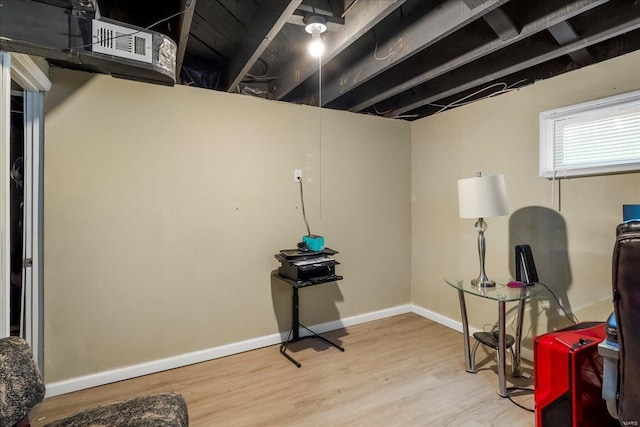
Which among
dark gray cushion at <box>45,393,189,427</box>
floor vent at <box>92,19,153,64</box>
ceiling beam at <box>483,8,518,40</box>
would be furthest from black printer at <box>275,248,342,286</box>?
ceiling beam at <box>483,8,518,40</box>

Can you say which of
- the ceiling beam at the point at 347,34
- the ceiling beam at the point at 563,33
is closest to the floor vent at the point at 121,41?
the ceiling beam at the point at 347,34

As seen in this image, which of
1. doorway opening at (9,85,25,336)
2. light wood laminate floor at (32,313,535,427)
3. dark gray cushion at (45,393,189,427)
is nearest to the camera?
dark gray cushion at (45,393,189,427)

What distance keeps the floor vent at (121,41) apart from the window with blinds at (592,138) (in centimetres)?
265

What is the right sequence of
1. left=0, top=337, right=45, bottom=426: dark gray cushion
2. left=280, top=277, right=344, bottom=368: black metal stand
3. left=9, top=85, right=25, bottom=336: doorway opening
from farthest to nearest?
left=280, top=277, right=344, bottom=368: black metal stand → left=9, top=85, right=25, bottom=336: doorway opening → left=0, top=337, right=45, bottom=426: dark gray cushion

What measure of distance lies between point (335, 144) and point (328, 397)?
2.13 metres

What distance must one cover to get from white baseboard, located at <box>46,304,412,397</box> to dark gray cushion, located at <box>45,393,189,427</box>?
1.08 meters

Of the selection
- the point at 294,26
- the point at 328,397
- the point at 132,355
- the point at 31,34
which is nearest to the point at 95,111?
the point at 31,34

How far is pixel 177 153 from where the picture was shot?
243 centimetres

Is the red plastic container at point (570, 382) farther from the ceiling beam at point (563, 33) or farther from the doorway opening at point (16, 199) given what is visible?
the doorway opening at point (16, 199)

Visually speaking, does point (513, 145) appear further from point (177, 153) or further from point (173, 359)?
point (173, 359)

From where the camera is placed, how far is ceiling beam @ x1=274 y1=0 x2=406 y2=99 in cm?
160

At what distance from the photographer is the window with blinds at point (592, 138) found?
74.8 inches

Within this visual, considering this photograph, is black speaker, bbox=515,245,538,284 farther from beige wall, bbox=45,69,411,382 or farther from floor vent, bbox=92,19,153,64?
floor vent, bbox=92,19,153,64

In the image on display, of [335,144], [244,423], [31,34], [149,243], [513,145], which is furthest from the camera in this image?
[335,144]
